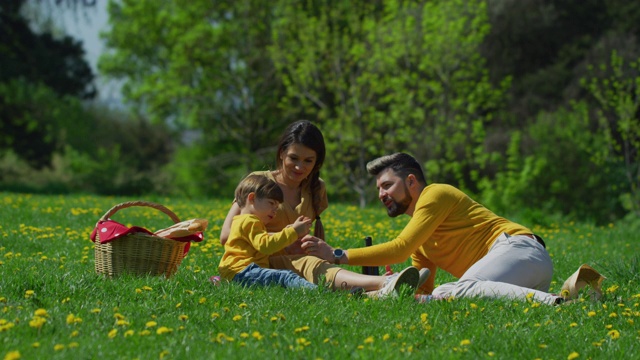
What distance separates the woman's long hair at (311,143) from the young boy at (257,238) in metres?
0.45

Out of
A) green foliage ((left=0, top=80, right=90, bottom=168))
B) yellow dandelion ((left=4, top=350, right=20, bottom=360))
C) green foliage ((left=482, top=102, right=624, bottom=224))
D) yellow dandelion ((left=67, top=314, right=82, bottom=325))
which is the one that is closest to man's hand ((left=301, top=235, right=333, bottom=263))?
yellow dandelion ((left=67, top=314, right=82, bottom=325))

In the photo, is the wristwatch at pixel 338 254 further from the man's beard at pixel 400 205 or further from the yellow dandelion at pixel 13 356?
the yellow dandelion at pixel 13 356

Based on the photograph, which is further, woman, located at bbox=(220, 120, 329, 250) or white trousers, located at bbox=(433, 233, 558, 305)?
woman, located at bbox=(220, 120, 329, 250)

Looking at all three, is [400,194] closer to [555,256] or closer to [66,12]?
[555,256]

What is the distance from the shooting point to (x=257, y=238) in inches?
204

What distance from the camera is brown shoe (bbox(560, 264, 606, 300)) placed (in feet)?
16.8

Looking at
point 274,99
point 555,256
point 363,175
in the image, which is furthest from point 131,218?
point 274,99

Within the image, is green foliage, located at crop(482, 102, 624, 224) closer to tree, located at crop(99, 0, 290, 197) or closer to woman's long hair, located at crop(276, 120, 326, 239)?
tree, located at crop(99, 0, 290, 197)

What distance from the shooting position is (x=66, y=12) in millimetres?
20891

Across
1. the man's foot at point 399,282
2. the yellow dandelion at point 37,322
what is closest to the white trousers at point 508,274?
the man's foot at point 399,282

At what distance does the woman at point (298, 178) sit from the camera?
584cm

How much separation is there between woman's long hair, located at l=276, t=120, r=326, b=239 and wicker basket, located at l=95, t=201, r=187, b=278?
1.12m

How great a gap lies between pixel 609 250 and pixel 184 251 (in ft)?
17.5

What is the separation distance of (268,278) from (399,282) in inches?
35.3
